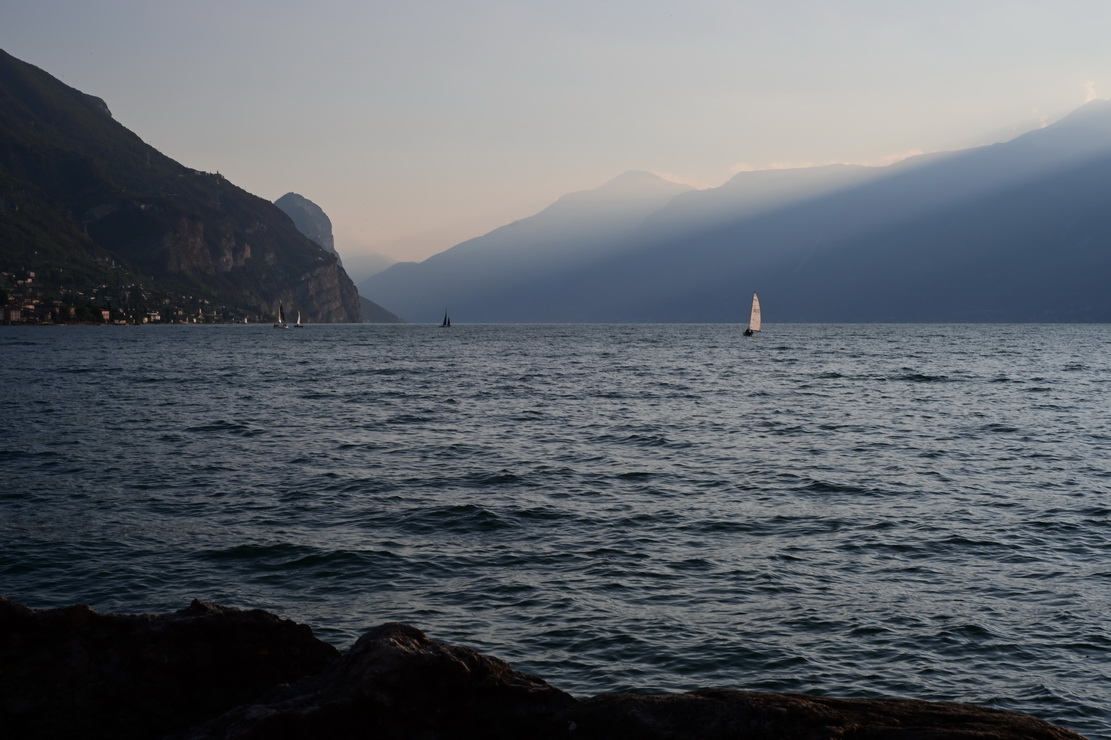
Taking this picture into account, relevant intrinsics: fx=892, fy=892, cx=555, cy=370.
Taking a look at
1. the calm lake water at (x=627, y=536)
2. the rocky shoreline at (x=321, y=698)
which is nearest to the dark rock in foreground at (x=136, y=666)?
the rocky shoreline at (x=321, y=698)

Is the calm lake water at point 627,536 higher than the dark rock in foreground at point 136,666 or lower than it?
lower

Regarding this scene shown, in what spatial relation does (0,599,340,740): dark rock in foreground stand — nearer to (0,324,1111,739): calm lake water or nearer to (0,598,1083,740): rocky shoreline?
(0,598,1083,740): rocky shoreline

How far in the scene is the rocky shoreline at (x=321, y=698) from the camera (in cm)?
751

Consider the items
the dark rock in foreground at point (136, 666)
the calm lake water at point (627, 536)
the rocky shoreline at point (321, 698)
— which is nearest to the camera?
the rocky shoreline at point (321, 698)

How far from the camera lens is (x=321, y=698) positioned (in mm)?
7879

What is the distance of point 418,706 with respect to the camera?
8062 millimetres

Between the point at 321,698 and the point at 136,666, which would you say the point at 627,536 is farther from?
the point at 321,698

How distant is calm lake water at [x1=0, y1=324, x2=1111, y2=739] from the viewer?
13.5 meters

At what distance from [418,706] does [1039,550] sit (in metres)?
16.7

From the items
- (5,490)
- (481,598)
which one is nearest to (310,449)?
(5,490)

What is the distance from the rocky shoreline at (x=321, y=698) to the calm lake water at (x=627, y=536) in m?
4.12

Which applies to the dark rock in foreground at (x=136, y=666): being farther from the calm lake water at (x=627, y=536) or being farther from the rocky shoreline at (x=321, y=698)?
the calm lake water at (x=627, y=536)

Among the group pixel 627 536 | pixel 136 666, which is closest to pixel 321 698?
pixel 136 666

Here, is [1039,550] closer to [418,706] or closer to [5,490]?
[418,706]
